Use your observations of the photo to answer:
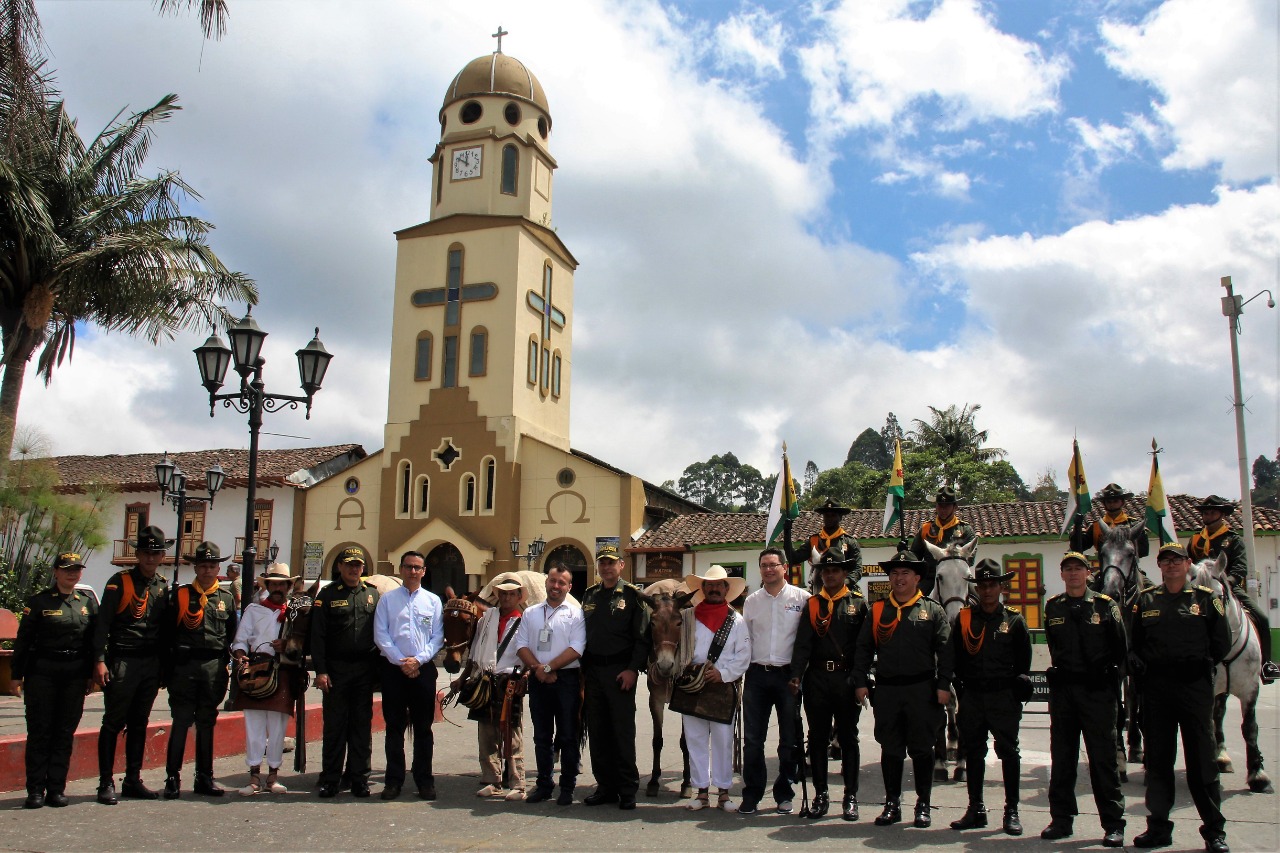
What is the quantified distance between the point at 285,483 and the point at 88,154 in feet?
68.4

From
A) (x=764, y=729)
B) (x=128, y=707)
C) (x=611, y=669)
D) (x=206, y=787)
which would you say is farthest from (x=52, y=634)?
(x=764, y=729)

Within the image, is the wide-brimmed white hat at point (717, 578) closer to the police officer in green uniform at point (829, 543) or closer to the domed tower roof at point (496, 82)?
the police officer in green uniform at point (829, 543)

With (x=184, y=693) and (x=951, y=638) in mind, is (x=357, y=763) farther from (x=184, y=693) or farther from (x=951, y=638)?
(x=951, y=638)

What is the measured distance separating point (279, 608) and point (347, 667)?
95 cm

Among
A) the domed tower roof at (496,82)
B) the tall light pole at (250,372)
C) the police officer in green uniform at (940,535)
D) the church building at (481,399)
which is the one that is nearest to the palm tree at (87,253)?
the tall light pole at (250,372)

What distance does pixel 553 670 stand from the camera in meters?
7.82

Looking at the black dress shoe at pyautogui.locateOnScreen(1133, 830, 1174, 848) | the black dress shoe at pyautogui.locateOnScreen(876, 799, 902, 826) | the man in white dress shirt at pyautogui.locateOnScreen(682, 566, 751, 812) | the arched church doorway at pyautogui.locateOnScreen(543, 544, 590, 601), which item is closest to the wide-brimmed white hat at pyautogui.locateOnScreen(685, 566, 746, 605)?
the man in white dress shirt at pyautogui.locateOnScreen(682, 566, 751, 812)

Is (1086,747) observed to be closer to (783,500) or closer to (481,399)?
(783,500)

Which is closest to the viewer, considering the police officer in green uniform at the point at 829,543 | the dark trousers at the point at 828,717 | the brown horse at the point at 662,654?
the dark trousers at the point at 828,717

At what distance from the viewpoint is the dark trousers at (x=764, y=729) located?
7312mm

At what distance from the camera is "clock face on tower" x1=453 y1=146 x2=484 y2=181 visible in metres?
36.6

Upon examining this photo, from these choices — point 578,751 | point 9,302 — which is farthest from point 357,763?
point 9,302

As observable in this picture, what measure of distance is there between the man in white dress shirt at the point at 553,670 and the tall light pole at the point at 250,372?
4.70m

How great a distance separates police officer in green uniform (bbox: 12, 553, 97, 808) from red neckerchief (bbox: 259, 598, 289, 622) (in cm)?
132
